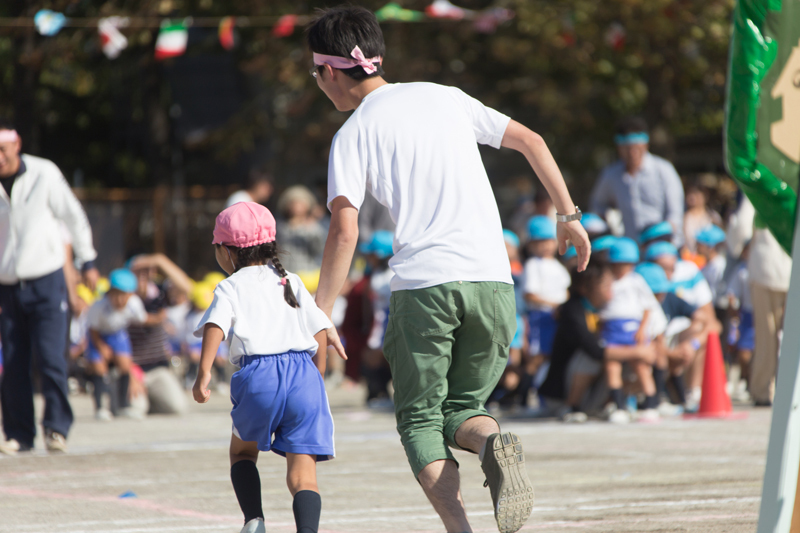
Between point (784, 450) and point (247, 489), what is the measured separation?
2.02 metres

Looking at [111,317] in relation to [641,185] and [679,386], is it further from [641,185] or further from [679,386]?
[679,386]

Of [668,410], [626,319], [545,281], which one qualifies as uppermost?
[626,319]

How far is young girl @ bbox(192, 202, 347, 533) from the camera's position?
4129 mm

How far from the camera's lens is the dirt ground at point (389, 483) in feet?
15.8

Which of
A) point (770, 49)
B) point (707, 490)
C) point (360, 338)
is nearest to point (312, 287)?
point (360, 338)

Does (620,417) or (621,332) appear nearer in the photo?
(620,417)

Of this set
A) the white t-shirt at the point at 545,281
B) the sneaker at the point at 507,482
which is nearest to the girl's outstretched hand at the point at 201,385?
the sneaker at the point at 507,482

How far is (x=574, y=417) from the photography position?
9.09 m

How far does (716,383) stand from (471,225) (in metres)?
5.60

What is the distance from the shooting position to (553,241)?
34.2 feet

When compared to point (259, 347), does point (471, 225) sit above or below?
above

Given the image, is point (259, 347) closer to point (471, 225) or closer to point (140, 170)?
point (471, 225)

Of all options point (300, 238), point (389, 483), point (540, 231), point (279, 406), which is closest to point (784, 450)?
point (279, 406)

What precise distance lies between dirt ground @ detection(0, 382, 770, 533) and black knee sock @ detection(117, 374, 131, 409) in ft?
5.83
